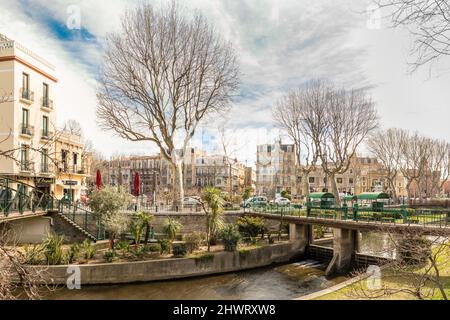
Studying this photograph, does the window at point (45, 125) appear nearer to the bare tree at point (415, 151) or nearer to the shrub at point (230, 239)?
the shrub at point (230, 239)

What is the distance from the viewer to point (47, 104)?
33.3 m

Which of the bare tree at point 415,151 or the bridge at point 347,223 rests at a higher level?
the bare tree at point 415,151

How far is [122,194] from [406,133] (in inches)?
1923

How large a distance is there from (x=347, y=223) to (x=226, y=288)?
9.64 metres

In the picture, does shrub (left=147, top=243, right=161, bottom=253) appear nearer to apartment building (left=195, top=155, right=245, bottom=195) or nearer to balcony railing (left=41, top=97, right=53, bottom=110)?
balcony railing (left=41, top=97, right=53, bottom=110)

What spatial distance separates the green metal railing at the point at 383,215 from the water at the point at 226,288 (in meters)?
4.54

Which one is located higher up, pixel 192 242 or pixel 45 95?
pixel 45 95

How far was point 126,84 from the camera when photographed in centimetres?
3081

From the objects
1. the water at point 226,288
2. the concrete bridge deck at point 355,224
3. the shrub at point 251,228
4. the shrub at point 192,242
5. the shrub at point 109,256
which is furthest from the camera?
the shrub at point 251,228

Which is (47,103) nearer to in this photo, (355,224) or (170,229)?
(170,229)

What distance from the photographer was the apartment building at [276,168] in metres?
82.5

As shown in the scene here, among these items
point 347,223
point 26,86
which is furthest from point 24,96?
point 347,223

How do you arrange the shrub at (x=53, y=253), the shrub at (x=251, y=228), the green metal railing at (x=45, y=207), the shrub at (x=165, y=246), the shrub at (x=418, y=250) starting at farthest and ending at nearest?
the shrub at (x=251, y=228), the shrub at (x=165, y=246), the green metal railing at (x=45, y=207), the shrub at (x=53, y=253), the shrub at (x=418, y=250)

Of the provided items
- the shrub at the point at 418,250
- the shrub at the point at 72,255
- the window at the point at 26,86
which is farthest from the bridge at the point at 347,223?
the window at the point at 26,86
